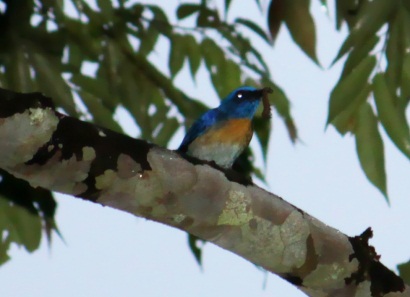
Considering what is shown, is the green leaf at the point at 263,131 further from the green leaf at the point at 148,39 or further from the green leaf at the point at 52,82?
the green leaf at the point at 52,82

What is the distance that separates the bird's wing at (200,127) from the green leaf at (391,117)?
0.95 metres

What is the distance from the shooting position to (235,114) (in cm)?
368

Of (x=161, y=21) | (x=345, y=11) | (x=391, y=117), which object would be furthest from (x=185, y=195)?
(x=161, y=21)

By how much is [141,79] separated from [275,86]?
21.1 inches

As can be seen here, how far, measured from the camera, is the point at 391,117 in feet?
8.94

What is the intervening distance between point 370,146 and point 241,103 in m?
0.95

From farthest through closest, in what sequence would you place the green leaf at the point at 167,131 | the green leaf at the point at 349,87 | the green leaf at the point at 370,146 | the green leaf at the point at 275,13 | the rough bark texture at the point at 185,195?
1. the green leaf at the point at 167,131
2. the green leaf at the point at 275,13
3. the green leaf at the point at 370,146
4. the green leaf at the point at 349,87
5. the rough bark texture at the point at 185,195

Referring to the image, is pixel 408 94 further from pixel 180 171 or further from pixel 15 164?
pixel 15 164

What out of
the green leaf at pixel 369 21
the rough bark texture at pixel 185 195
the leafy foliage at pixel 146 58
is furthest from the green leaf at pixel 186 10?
the rough bark texture at pixel 185 195

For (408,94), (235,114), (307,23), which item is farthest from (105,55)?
(408,94)

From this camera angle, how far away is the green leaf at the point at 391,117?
2.67 meters

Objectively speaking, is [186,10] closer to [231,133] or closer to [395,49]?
[231,133]

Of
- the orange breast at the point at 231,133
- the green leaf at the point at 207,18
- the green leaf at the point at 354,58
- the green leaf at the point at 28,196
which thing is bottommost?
the green leaf at the point at 28,196

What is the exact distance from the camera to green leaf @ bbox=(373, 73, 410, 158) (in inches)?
105
